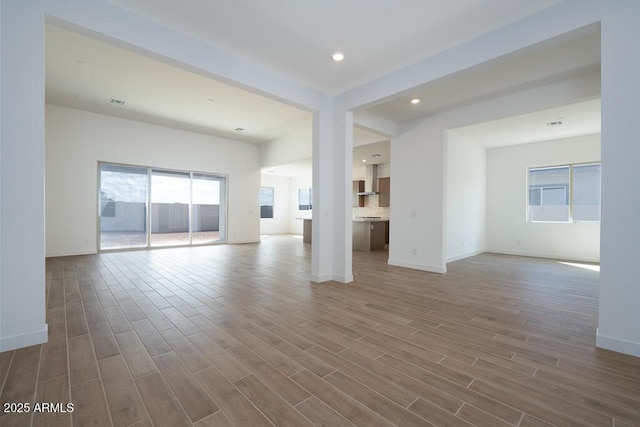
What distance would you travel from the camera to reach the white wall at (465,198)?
622 cm

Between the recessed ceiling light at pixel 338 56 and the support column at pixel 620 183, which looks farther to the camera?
the recessed ceiling light at pixel 338 56

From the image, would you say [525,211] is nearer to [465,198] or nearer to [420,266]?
[465,198]

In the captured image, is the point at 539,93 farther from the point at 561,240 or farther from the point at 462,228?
the point at 561,240

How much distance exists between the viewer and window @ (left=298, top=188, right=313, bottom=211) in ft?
43.5

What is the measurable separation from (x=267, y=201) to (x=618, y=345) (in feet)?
39.1

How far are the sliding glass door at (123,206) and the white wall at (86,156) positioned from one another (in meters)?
0.24

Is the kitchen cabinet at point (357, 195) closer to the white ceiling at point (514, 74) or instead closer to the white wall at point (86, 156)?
the white wall at point (86, 156)

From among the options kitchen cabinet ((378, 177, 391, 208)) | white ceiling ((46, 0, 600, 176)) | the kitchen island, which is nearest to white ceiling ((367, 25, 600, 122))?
white ceiling ((46, 0, 600, 176))

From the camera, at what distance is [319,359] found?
1.97 m

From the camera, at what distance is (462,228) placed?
6.69 m

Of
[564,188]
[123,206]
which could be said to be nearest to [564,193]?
[564,188]

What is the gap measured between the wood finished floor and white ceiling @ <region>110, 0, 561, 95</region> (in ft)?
9.69

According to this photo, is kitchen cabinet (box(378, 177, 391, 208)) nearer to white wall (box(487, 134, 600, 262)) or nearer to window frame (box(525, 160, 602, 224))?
white wall (box(487, 134, 600, 262))

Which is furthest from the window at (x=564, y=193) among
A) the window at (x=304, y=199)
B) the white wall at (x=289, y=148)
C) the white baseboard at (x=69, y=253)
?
the white baseboard at (x=69, y=253)
